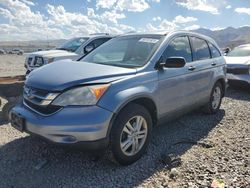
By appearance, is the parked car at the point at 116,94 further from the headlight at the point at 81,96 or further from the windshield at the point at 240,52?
the windshield at the point at 240,52

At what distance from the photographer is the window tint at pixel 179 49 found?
4.72 m

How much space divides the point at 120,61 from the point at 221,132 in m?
2.42

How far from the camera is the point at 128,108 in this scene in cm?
382

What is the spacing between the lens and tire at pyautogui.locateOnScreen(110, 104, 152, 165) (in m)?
3.67

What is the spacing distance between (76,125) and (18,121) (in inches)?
37.4

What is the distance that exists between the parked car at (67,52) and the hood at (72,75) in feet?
14.8

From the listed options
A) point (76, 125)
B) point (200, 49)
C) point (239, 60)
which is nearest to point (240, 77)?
point (239, 60)

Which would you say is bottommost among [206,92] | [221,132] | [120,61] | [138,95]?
[221,132]

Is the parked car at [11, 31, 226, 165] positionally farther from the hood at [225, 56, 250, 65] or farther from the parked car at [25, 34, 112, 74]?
the hood at [225, 56, 250, 65]

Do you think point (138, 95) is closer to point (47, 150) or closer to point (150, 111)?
point (150, 111)

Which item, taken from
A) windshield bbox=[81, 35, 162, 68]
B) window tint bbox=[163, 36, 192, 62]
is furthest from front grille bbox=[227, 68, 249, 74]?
windshield bbox=[81, 35, 162, 68]

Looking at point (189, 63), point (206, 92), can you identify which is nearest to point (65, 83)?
point (189, 63)

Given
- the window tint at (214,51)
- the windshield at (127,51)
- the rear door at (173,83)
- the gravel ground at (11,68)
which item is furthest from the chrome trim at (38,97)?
the gravel ground at (11,68)

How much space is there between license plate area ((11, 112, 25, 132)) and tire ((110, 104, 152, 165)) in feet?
3.84
